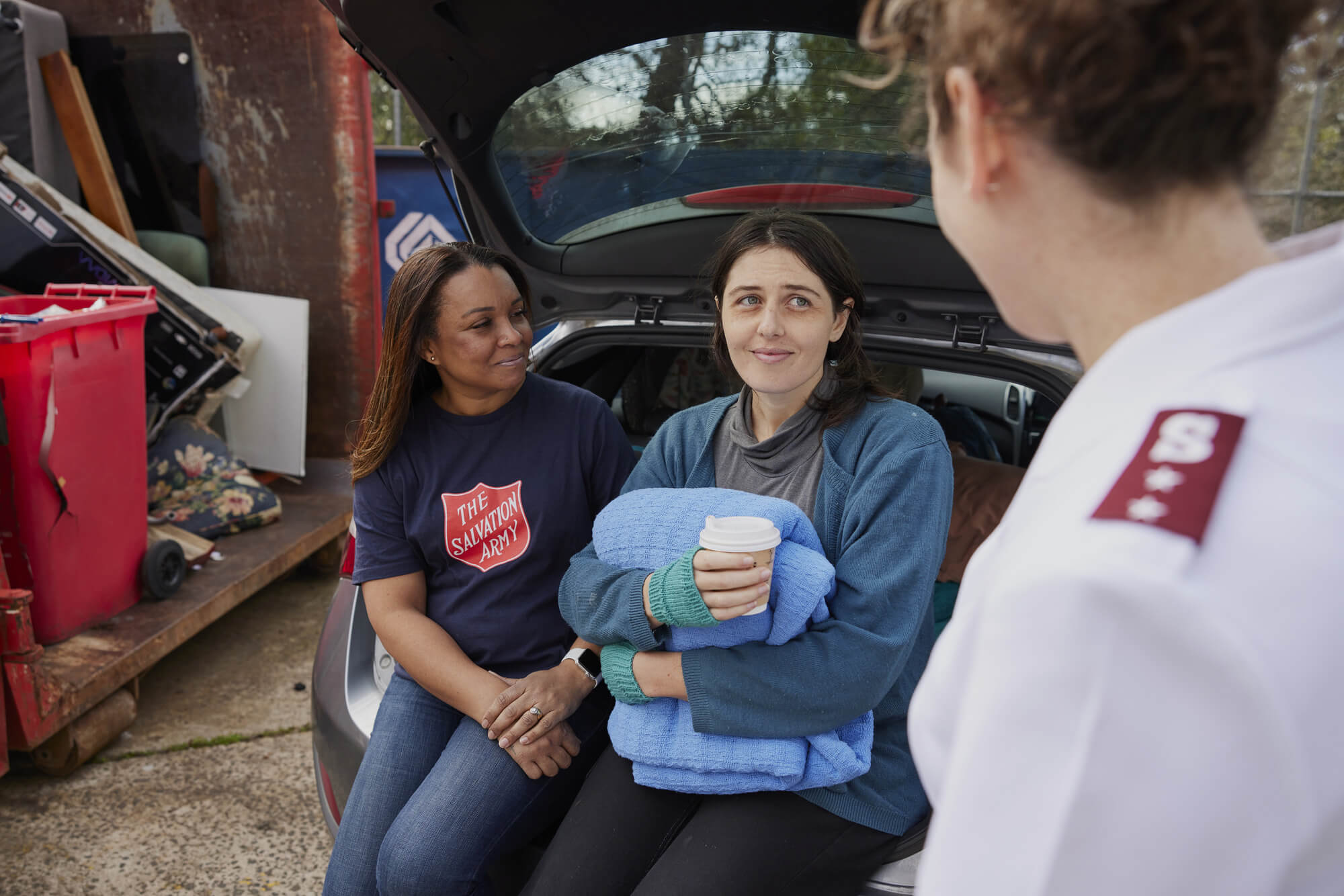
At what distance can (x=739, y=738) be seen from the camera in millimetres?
1380

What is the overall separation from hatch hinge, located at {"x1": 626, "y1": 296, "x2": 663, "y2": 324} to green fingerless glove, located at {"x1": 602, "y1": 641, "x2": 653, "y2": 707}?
97cm

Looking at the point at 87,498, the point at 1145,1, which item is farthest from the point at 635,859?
the point at 87,498

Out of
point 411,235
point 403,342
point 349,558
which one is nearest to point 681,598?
point 403,342

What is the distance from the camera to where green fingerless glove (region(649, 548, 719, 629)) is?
1.35 metres

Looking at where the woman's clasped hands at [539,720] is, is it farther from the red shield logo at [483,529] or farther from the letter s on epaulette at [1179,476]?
the letter s on epaulette at [1179,476]

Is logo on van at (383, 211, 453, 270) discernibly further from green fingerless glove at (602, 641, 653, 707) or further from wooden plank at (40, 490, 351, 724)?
green fingerless glove at (602, 641, 653, 707)

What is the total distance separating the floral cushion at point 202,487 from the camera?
11.5ft

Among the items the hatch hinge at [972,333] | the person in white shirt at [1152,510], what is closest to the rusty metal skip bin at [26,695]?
the hatch hinge at [972,333]

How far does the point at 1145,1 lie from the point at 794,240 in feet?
3.82

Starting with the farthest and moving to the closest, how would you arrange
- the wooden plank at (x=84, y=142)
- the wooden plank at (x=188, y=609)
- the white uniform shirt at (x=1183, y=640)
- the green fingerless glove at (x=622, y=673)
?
the wooden plank at (x=84, y=142), the wooden plank at (x=188, y=609), the green fingerless glove at (x=622, y=673), the white uniform shirt at (x=1183, y=640)

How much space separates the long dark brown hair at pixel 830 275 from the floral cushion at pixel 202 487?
2.54m

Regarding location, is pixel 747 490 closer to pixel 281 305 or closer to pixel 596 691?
pixel 596 691

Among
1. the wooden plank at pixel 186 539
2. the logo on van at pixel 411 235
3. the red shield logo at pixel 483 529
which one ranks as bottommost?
the wooden plank at pixel 186 539

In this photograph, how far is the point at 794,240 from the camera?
1.67m
